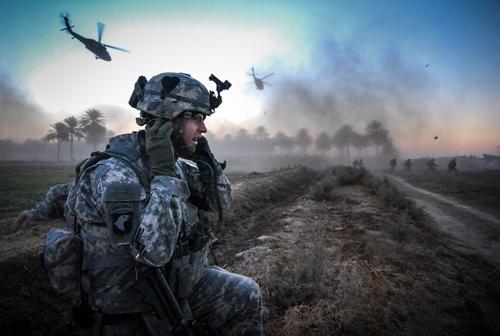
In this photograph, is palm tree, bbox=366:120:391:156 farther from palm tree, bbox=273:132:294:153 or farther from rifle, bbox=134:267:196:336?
rifle, bbox=134:267:196:336

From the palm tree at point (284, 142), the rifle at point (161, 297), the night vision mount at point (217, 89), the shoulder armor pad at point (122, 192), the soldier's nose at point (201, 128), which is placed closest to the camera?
the shoulder armor pad at point (122, 192)

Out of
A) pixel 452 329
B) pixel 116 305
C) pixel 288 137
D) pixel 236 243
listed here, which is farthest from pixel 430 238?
pixel 288 137

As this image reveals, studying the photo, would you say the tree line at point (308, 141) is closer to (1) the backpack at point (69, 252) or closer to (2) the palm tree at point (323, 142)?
(2) the palm tree at point (323, 142)

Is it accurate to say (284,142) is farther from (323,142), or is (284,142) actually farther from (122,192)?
(122,192)

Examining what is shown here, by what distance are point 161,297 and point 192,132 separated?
4.29ft

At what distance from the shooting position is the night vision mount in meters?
2.83

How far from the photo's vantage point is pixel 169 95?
242cm

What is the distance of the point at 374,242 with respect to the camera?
726 cm

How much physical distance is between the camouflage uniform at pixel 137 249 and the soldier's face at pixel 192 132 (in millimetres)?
365

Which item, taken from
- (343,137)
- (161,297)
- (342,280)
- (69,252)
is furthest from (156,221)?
(343,137)

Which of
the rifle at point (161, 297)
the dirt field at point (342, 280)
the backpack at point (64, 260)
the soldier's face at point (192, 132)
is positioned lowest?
the dirt field at point (342, 280)

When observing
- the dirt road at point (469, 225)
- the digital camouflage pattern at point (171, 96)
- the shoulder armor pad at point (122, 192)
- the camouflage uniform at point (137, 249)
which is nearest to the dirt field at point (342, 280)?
the dirt road at point (469, 225)

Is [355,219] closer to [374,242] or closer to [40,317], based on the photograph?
[374,242]

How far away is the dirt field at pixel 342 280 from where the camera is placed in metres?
4.02
